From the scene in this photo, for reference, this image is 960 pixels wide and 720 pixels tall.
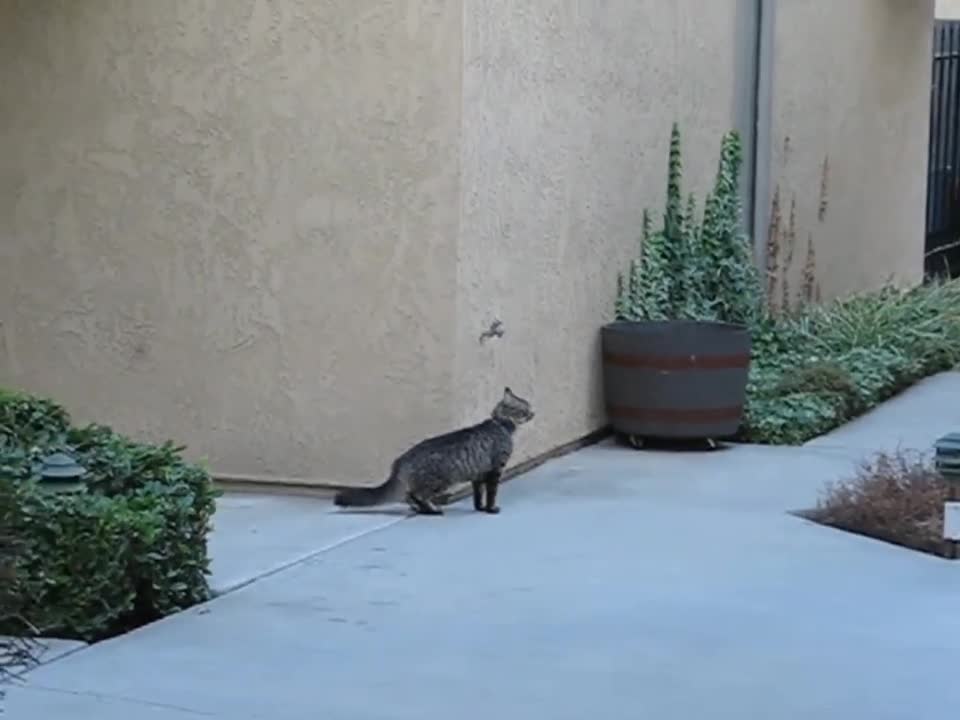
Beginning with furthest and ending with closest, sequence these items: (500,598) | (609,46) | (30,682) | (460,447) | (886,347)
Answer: (886,347) < (609,46) < (460,447) < (500,598) < (30,682)

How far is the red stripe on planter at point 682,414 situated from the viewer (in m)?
11.3

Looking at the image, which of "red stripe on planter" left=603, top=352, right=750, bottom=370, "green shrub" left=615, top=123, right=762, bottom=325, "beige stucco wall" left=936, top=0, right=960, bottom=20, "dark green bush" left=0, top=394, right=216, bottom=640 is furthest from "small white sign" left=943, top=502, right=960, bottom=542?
"beige stucco wall" left=936, top=0, right=960, bottom=20

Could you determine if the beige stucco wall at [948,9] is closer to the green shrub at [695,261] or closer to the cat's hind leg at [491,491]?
the green shrub at [695,261]

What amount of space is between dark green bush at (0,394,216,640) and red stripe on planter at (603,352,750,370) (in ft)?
12.9

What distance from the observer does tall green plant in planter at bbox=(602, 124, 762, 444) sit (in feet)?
37.1

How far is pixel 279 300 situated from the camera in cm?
1004

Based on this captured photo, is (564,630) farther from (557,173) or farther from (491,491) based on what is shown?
(557,173)

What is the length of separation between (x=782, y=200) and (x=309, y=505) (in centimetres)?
661

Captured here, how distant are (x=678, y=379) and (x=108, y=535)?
4.90 metres

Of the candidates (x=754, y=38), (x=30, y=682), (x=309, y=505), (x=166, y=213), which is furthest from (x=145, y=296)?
(x=754, y=38)

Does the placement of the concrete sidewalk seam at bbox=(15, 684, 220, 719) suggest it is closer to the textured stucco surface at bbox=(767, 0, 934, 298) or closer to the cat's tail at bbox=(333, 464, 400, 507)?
the cat's tail at bbox=(333, 464, 400, 507)

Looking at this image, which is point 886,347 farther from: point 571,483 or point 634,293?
point 571,483

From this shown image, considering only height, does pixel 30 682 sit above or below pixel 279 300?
below

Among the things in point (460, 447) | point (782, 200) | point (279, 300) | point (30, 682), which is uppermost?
point (782, 200)
